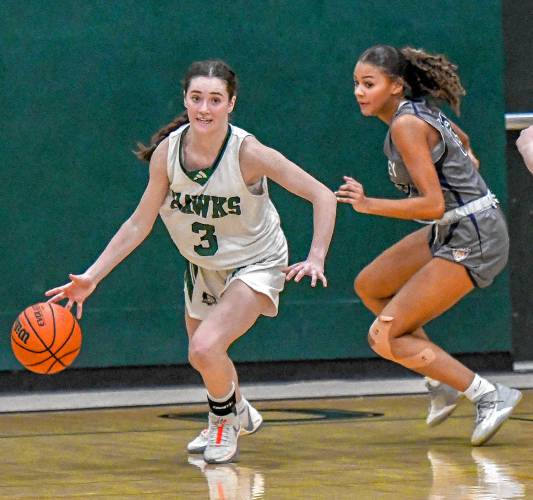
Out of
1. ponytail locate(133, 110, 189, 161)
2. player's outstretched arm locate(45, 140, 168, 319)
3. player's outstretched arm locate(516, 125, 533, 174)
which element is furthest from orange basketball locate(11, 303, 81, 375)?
player's outstretched arm locate(516, 125, 533, 174)

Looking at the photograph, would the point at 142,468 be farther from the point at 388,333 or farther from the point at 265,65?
the point at 265,65

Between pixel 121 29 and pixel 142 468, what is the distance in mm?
4106

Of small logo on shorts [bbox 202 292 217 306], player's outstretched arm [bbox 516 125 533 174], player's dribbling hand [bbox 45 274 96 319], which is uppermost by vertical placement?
player's outstretched arm [bbox 516 125 533 174]

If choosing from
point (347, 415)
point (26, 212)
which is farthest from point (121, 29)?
point (347, 415)

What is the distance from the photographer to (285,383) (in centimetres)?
927

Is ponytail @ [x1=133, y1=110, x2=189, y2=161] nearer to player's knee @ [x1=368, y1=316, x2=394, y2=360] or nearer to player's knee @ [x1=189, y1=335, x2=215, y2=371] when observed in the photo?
player's knee @ [x1=189, y1=335, x2=215, y2=371]

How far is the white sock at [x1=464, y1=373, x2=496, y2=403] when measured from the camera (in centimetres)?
627

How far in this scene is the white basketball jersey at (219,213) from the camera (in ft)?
19.5

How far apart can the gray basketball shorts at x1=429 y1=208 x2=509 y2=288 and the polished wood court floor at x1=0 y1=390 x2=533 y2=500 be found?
824 millimetres

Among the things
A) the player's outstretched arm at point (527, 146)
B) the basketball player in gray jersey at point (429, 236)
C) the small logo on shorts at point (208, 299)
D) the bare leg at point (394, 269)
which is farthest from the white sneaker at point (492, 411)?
the player's outstretched arm at point (527, 146)

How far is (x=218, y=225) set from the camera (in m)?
6.00

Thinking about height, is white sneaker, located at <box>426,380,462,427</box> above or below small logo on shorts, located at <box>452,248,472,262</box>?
below

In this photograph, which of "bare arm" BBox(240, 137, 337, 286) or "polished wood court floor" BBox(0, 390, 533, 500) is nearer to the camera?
"polished wood court floor" BBox(0, 390, 533, 500)

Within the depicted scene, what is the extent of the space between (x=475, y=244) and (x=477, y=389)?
26.9 inches
